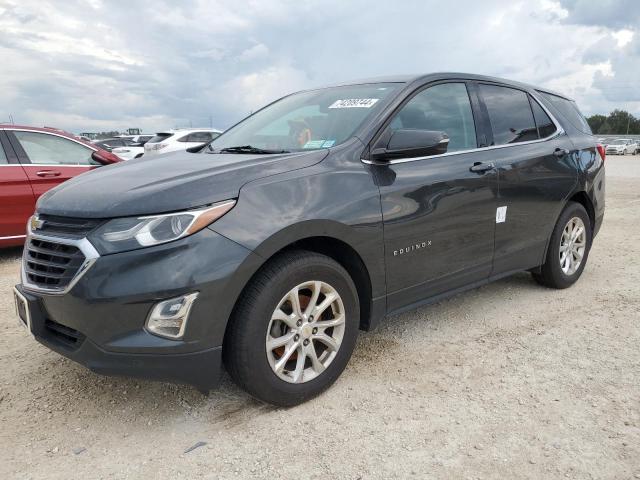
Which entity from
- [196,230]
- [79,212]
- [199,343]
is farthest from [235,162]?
[199,343]

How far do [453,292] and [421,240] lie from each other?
0.58 m

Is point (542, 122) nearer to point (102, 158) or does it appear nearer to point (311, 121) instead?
point (311, 121)

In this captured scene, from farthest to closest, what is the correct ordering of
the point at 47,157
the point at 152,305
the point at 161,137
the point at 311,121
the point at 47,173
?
the point at 161,137, the point at 47,157, the point at 47,173, the point at 311,121, the point at 152,305

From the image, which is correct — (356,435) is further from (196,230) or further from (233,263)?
(196,230)

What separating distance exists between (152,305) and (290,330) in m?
0.70

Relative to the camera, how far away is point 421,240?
3004 mm

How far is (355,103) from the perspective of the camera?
10.4 ft

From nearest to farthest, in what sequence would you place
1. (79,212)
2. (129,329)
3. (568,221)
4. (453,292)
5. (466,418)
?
(129,329) → (79,212) → (466,418) → (453,292) → (568,221)

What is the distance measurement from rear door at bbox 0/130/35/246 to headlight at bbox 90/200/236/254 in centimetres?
417

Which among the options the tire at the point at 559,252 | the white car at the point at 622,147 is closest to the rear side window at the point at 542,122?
the tire at the point at 559,252

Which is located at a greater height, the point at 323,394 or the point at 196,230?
the point at 196,230

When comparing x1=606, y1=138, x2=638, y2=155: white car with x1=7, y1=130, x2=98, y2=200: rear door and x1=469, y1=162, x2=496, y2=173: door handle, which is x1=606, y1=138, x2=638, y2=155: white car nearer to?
x1=7, y1=130, x2=98, y2=200: rear door

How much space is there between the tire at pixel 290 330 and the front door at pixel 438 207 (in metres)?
0.39


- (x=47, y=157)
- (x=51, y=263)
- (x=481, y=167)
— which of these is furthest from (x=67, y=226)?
(x=47, y=157)
